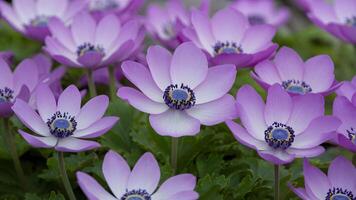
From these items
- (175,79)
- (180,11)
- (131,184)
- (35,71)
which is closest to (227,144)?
(175,79)

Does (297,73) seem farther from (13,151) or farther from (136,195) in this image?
(13,151)

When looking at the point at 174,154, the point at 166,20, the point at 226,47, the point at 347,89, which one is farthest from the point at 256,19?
the point at 174,154

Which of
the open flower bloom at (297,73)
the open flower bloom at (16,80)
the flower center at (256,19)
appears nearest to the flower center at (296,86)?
the open flower bloom at (297,73)

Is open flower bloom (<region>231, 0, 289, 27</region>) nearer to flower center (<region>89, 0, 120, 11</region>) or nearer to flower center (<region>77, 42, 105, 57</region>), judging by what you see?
flower center (<region>89, 0, 120, 11</region>)

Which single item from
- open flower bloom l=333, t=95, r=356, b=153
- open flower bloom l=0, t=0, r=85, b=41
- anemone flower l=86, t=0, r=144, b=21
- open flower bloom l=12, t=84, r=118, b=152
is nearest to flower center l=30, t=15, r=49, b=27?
open flower bloom l=0, t=0, r=85, b=41

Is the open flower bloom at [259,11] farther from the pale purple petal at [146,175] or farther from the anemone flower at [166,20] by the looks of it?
the pale purple petal at [146,175]
